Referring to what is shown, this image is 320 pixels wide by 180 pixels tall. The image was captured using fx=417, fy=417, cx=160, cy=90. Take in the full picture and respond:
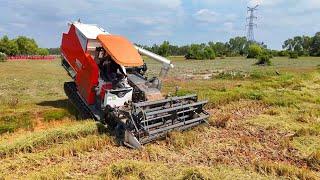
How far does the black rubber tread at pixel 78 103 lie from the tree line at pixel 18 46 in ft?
262

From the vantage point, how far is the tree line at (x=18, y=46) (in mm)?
86887

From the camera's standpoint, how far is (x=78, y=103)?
10539mm

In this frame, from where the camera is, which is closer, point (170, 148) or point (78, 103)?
point (170, 148)

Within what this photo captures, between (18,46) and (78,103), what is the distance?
96440 mm

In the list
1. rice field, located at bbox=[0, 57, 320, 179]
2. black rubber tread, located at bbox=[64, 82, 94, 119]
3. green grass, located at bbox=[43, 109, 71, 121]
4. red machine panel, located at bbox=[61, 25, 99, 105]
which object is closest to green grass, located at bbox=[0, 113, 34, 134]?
rice field, located at bbox=[0, 57, 320, 179]

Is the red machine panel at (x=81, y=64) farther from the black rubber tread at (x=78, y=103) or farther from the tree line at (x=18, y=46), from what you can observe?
the tree line at (x=18, y=46)

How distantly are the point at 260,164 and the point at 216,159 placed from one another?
31.1 inches

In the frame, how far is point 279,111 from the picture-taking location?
39.4 feet

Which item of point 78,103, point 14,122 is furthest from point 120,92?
point 14,122

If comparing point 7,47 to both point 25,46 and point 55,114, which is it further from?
point 55,114

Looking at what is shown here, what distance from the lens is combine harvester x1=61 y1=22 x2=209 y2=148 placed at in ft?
28.0

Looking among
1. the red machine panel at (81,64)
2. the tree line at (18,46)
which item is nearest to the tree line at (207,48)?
the tree line at (18,46)

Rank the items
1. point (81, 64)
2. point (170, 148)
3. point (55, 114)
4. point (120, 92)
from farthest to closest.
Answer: point (55, 114), point (81, 64), point (120, 92), point (170, 148)

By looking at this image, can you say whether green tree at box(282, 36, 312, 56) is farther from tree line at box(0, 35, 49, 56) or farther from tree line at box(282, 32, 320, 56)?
tree line at box(0, 35, 49, 56)
